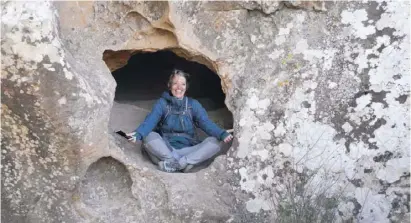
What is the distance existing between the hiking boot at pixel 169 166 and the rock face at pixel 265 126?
6cm

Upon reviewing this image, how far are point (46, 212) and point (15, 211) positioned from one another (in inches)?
6.0

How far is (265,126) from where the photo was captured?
3061 millimetres

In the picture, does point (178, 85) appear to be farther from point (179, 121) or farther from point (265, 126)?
point (265, 126)

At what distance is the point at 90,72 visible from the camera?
9.62 feet

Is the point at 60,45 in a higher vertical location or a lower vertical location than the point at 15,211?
higher

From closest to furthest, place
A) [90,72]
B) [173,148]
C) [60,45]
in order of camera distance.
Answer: [60,45] < [90,72] < [173,148]

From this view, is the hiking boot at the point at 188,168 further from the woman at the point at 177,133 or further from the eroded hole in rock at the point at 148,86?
the eroded hole in rock at the point at 148,86

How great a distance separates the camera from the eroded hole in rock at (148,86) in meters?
3.59

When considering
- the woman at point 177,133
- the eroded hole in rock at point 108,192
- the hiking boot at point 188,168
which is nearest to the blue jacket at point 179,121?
the woman at point 177,133

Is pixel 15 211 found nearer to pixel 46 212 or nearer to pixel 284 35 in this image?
pixel 46 212

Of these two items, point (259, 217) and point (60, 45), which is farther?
point (259, 217)

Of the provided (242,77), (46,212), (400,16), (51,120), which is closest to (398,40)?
(400,16)

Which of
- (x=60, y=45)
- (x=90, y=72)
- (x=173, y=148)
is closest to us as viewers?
(x=60, y=45)

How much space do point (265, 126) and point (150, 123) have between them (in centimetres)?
62
